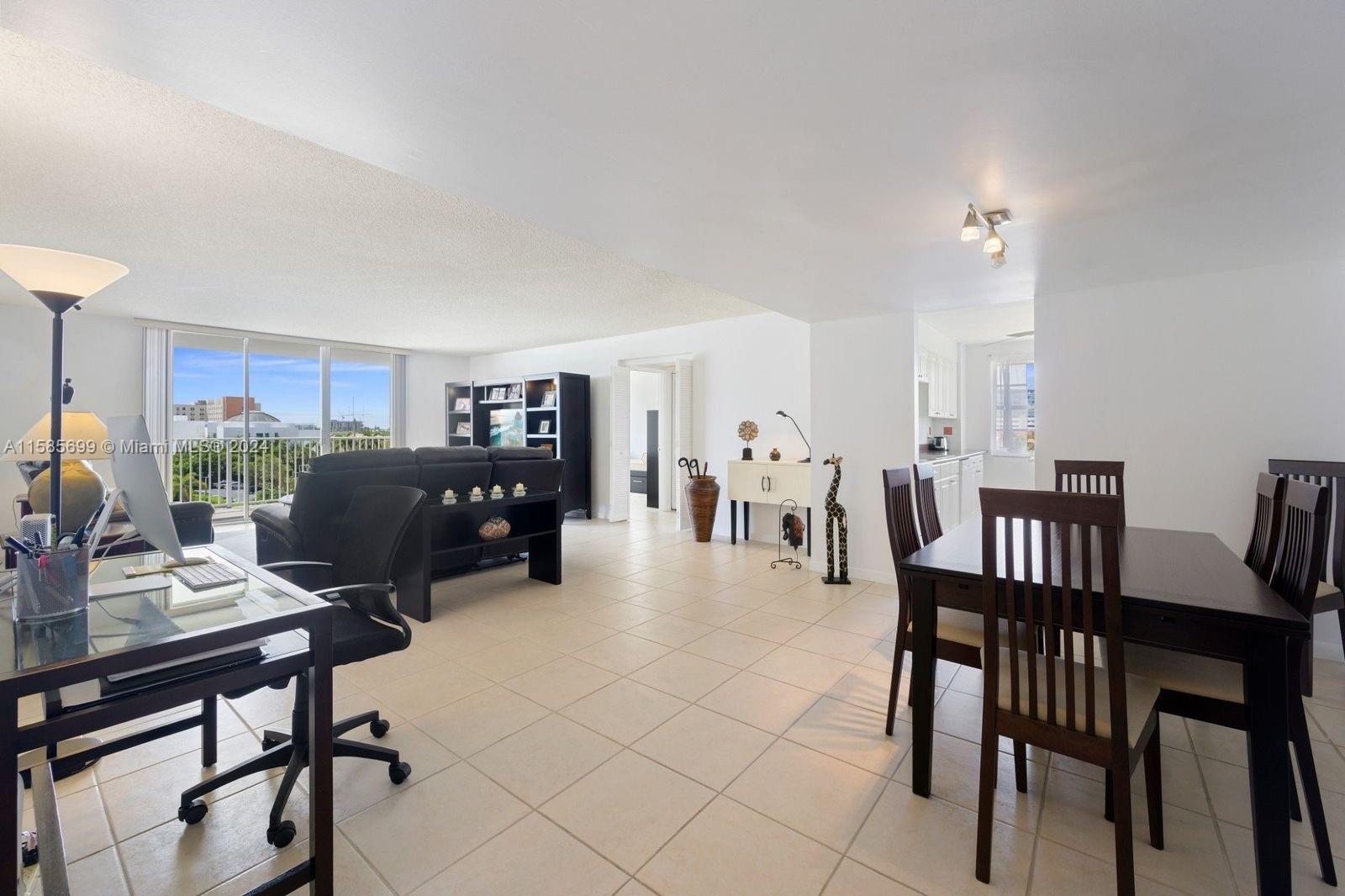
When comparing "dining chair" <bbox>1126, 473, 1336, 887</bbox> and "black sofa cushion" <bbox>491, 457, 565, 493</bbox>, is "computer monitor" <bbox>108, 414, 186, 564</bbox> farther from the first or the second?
"black sofa cushion" <bbox>491, 457, 565, 493</bbox>

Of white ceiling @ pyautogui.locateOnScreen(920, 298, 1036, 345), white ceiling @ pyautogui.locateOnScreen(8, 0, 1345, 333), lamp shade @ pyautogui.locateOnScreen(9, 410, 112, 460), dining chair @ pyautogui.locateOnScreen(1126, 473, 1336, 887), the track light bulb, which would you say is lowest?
dining chair @ pyautogui.locateOnScreen(1126, 473, 1336, 887)

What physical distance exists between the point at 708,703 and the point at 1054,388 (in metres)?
3.25

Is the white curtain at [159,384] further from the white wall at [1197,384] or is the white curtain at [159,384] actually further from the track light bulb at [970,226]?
the white wall at [1197,384]

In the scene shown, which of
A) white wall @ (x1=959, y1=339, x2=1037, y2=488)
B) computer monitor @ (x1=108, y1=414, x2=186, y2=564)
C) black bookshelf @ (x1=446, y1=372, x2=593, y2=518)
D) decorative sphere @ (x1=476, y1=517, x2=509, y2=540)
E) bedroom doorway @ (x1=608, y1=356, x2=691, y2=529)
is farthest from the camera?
black bookshelf @ (x1=446, y1=372, x2=593, y2=518)

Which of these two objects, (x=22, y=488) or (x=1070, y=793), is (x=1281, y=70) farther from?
(x=22, y=488)

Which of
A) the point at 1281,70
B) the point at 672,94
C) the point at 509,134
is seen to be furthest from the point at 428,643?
the point at 1281,70

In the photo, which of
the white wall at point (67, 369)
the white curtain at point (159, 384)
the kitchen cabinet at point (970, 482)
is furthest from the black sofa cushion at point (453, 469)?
the kitchen cabinet at point (970, 482)

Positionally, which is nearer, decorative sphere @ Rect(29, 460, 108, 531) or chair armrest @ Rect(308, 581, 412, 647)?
chair armrest @ Rect(308, 581, 412, 647)

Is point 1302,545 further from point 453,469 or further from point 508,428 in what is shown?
point 508,428

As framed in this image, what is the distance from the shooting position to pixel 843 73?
152cm

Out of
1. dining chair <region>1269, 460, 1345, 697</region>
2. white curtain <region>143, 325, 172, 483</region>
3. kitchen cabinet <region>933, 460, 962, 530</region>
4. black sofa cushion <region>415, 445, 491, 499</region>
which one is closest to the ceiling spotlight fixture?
dining chair <region>1269, 460, 1345, 697</region>

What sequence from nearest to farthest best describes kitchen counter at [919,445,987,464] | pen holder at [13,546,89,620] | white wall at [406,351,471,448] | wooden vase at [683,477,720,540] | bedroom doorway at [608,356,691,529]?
pen holder at [13,546,89,620] < kitchen counter at [919,445,987,464] < wooden vase at [683,477,720,540] < bedroom doorway at [608,356,691,529] < white wall at [406,351,471,448]

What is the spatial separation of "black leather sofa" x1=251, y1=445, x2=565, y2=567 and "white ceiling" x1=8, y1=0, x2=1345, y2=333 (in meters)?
2.28

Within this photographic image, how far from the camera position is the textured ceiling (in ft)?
7.28
